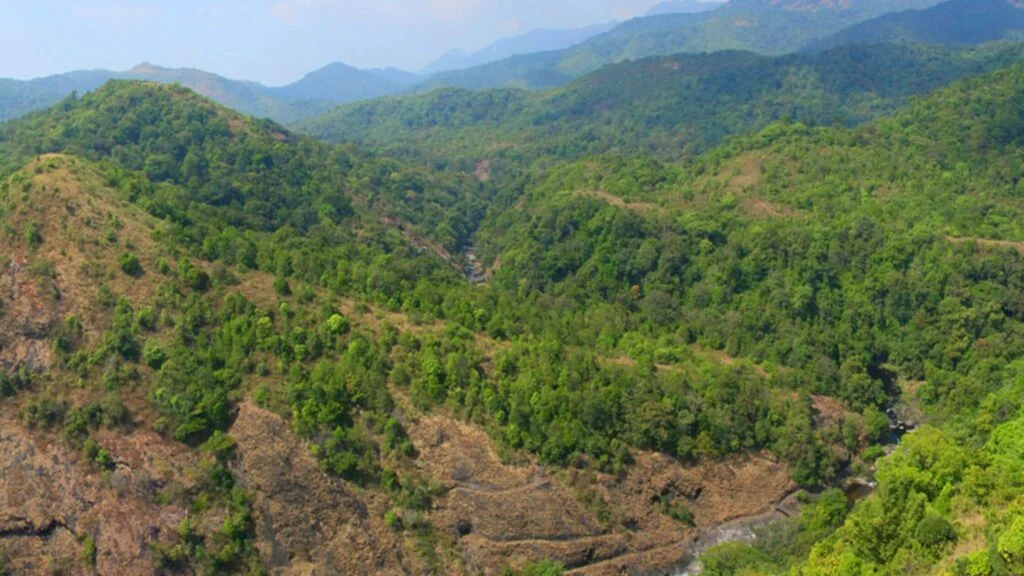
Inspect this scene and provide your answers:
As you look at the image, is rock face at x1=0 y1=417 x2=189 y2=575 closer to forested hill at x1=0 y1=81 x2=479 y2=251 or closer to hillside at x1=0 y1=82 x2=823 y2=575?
hillside at x1=0 y1=82 x2=823 y2=575

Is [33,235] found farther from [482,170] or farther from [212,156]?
[482,170]

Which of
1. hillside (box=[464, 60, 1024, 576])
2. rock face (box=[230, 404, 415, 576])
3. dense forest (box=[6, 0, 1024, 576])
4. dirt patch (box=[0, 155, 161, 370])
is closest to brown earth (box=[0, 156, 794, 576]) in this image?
rock face (box=[230, 404, 415, 576])

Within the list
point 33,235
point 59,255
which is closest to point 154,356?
point 59,255

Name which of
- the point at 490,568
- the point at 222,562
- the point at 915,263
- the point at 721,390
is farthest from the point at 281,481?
the point at 915,263

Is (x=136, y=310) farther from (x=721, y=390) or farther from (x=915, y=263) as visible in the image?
(x=915, y=263)

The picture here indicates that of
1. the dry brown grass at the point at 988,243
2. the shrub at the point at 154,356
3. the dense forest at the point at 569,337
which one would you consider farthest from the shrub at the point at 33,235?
the dry brown grass at the point at 988,243

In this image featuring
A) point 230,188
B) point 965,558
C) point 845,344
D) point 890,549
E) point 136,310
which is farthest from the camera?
point 230,188
